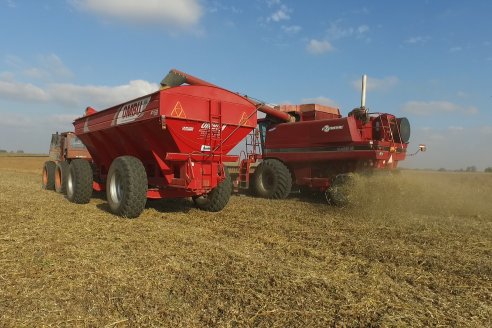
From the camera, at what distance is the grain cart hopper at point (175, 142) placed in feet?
22.9

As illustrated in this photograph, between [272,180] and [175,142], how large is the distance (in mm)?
4333

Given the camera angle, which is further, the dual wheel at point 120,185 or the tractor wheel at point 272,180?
the tractor wheel at point 272,180

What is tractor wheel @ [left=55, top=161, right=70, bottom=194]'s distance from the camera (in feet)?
37.0

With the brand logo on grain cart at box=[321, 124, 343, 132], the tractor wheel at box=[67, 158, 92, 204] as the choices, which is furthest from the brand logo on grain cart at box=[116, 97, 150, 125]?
the brand logo on grain cart at box=[321, 124, 343, 132]

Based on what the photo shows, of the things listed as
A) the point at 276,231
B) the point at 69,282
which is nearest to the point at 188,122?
the point at 276,231

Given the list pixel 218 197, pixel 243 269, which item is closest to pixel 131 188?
pixel 218 197

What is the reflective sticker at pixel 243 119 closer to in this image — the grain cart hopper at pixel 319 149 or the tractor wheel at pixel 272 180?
the grain cart hopper at pixel 319 149

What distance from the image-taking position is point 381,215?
7605 millimetres

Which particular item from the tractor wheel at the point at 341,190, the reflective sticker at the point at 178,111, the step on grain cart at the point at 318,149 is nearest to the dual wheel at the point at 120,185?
the reflective sticker at the point at 178,111

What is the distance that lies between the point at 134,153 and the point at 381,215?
5.04 meters

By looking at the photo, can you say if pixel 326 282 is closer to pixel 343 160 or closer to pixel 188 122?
pixel 188 122

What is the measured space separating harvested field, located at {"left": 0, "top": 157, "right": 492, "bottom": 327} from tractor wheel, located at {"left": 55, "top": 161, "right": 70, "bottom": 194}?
353 cm

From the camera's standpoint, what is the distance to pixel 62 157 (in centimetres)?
1312

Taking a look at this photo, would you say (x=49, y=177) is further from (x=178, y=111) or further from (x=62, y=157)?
(x=178, y=111)
